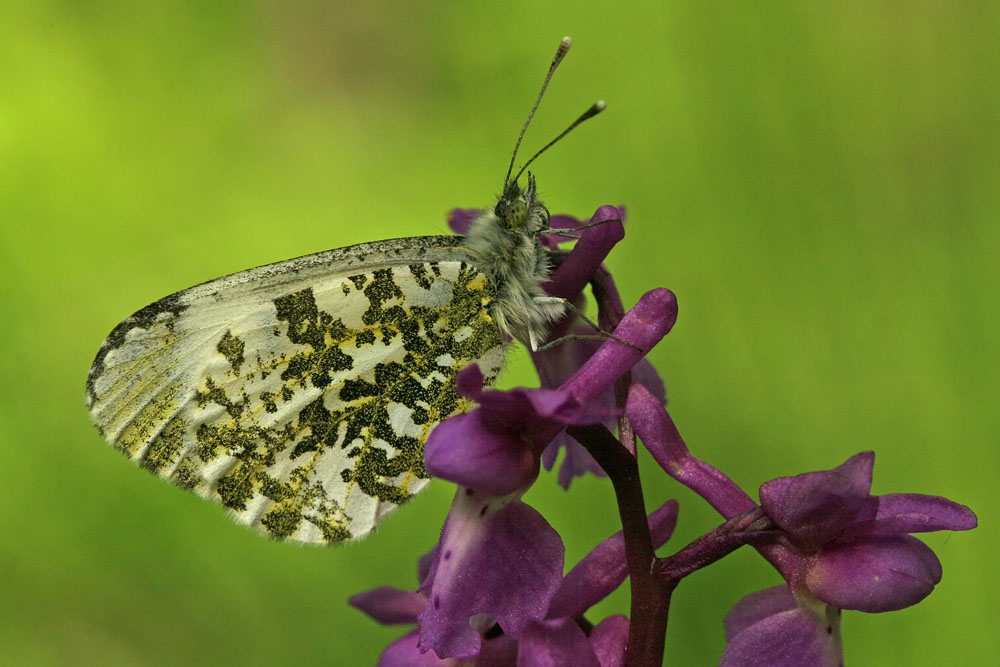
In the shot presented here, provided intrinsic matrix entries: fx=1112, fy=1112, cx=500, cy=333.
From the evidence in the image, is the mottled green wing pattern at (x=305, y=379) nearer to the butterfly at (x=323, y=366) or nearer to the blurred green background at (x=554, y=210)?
the butterfly at (x=323, y=366)

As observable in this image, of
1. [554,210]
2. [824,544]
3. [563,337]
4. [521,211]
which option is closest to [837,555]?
[824,544]

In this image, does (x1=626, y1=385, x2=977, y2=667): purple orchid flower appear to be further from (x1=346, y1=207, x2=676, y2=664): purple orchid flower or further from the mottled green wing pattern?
the mottled green wing pattern

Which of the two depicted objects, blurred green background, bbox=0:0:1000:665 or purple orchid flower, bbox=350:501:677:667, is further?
blurred green background, bbox=0:0:1000:665

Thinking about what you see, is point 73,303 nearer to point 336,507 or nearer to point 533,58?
point 533,58

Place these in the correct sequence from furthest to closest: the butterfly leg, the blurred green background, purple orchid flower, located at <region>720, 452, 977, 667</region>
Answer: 1. the blurred green background
2. the butterfly leg
3. purple orchid flower, located at <region>720, 452, 977, 667</region>

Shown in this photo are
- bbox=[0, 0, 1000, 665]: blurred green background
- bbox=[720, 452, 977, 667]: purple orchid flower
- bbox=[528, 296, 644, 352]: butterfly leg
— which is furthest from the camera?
bbox=[0, 0, 1000, 665]: blurred green background

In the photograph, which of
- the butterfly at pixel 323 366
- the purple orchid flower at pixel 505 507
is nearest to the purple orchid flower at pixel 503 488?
the purple orchid flower at pixel 505 507

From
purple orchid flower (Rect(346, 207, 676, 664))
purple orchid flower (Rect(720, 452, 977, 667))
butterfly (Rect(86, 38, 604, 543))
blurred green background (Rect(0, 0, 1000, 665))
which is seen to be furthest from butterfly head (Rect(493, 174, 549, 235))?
blurred green background (Rect(0, 0, 1000, 665))
